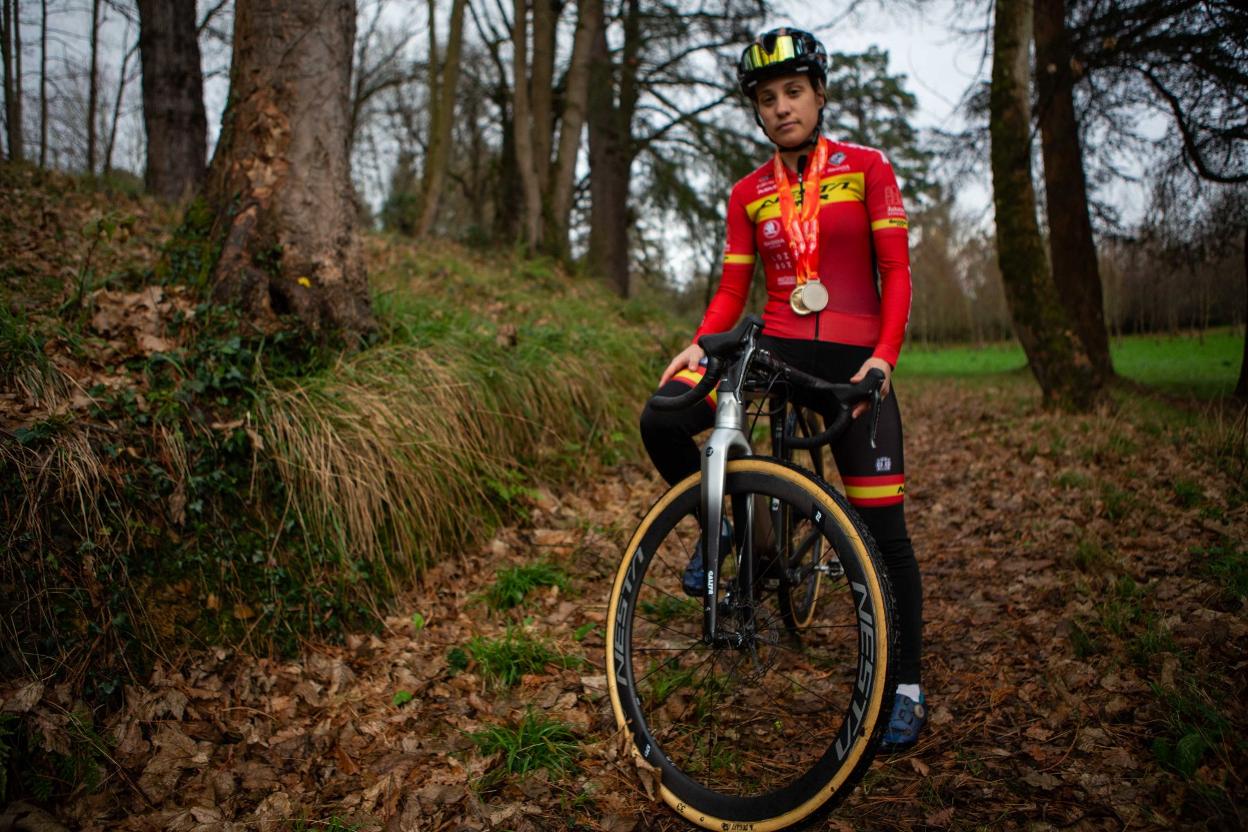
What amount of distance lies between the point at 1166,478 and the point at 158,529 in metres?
5.78

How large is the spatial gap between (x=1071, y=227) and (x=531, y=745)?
10.6 meters

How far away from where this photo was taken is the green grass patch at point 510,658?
3.21 m

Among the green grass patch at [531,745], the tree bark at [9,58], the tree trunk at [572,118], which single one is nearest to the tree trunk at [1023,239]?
the green grass patch at [531,745]

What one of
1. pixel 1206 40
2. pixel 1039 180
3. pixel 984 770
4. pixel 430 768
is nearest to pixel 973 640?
pixel 984 770

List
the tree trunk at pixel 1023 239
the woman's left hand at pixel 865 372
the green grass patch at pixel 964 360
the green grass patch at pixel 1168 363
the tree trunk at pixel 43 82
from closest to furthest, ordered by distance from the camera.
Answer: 1. the woman's left hand at pixel 865 372
2. the tree trunk at pixel 1023 239
3. the green grass patch at pixel 1168 363
4. the tree trunk at pixel 43 82
5. the green grass patch at pixel 964 360

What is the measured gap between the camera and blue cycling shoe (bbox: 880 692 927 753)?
8.26ft

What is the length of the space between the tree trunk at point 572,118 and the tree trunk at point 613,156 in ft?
3.23

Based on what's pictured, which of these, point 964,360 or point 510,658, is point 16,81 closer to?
point 510,658

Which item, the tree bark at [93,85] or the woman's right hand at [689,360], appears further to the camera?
the tree bark at [93,85]

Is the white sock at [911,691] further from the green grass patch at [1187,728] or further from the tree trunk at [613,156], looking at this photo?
the tree trunk at [613,156]

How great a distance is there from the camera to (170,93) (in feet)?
27.0

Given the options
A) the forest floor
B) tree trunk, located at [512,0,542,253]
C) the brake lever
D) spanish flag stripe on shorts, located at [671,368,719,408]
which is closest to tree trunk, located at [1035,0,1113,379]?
the forest floor

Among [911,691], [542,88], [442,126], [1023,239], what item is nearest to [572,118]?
[542,88]

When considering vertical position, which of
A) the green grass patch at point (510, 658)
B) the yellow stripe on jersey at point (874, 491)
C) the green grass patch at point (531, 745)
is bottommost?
the green grass patch at point (531, 745)
